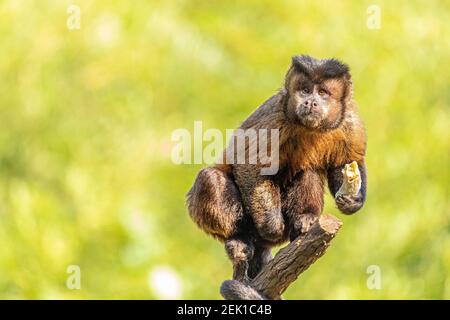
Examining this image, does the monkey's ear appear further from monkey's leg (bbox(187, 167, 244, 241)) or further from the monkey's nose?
monkey's leg (bbox(187, 167, 244, 241))

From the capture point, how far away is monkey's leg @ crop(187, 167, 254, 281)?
8898mm

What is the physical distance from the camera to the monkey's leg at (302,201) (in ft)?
28.7

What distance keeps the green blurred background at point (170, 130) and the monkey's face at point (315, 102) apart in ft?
26.9

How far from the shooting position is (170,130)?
19047 mm

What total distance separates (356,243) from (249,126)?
9439 millimetres

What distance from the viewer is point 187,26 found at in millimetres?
19750

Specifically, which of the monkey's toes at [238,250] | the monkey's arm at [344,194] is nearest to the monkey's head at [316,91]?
the monkey's arm at [344,194]

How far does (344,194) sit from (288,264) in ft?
3.19

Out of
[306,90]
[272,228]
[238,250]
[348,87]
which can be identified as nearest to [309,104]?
[306,90]

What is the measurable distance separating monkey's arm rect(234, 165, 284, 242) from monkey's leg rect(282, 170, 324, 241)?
0.39ft

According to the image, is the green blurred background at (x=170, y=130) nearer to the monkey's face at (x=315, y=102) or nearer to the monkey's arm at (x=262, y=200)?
the monkey's arm at (x=262, y=200)

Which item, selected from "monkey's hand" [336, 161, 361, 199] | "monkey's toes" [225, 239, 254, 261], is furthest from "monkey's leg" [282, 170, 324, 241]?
"monkey's toes" [225, 239, 254, 261]
